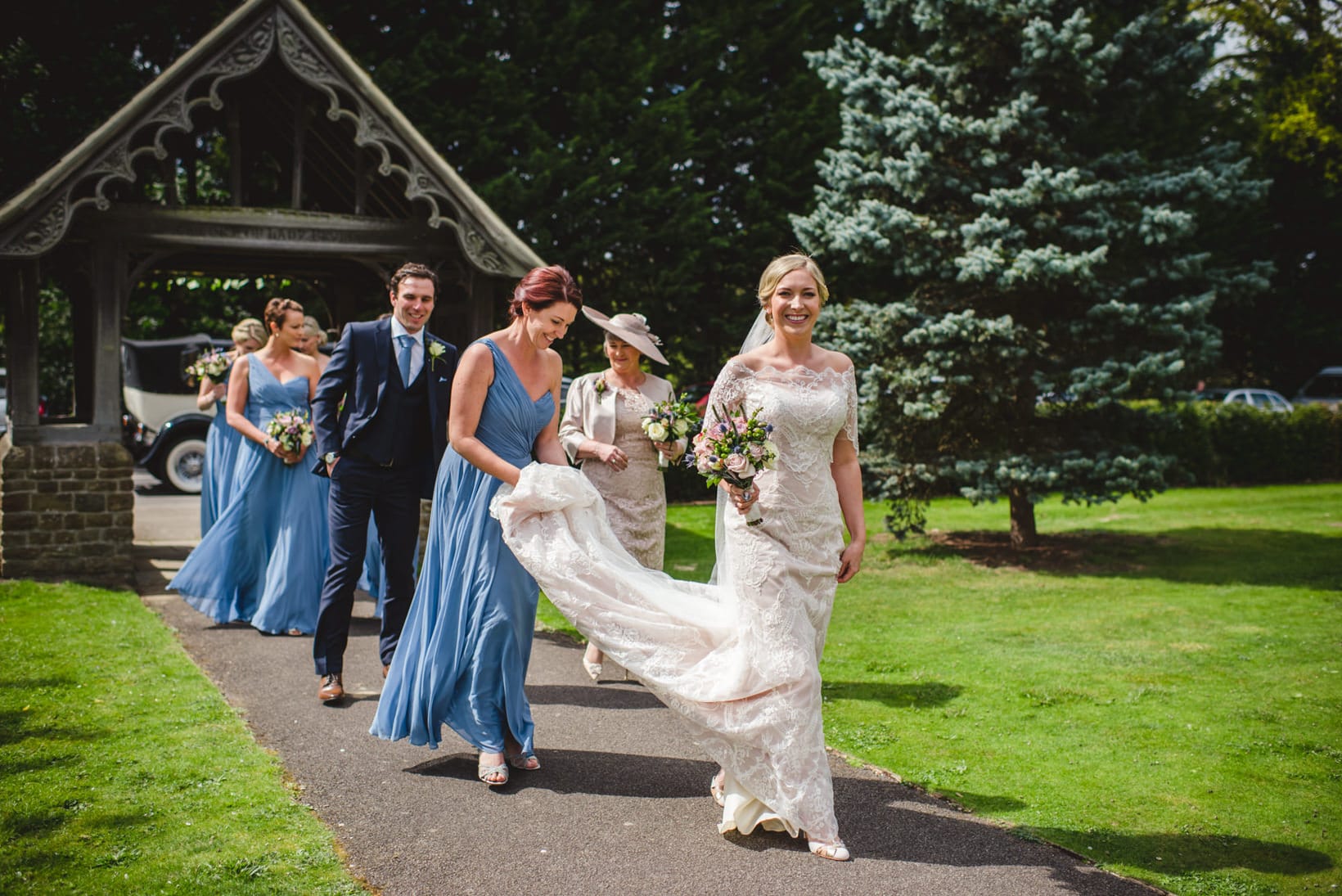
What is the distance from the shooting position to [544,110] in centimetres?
1639

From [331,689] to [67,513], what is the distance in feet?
16.3

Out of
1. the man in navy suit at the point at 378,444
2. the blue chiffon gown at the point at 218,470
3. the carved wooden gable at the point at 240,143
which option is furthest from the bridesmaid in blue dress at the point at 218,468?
the man in navy suit at the point at 378,444

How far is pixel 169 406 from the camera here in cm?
1817

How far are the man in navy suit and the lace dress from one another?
1146 millimetres

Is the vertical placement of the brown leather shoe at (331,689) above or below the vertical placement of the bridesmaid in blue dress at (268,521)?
below

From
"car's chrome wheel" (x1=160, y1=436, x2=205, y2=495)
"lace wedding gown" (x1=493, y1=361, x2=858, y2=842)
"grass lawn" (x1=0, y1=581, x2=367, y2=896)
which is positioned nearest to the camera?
"grass lawn" (x1=0, y1=581, x2=367, y2=896)

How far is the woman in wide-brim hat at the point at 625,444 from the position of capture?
22.0 ft

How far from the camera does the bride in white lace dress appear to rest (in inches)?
165

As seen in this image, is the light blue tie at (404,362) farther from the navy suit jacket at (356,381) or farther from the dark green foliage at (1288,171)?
the dark green foliage at (1288,171)

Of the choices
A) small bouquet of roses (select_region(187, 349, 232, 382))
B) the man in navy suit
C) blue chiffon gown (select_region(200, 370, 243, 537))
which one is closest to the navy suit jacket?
the man in navy suit

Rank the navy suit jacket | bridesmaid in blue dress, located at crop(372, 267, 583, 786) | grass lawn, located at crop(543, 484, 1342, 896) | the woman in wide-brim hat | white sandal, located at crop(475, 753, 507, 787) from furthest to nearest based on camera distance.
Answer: the woman in wide-brim hat → the navy suit jacket → bridesmaid in blue dress, located at crop(372, 267, 583, 786) → white sandal, located at crop(475, 753, 507, 787) → grass lawn, located at crop(543, 484, 1342, 896)

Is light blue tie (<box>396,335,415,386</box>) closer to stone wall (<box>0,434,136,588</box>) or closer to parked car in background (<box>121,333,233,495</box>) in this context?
stone wall (<box>0,434,136,588</box>)

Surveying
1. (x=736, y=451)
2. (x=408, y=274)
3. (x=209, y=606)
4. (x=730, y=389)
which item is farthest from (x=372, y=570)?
(x=736, y=451)

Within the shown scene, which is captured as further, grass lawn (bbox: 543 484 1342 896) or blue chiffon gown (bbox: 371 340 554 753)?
blue chiffon gown (bbox: 371 340 554 753)
